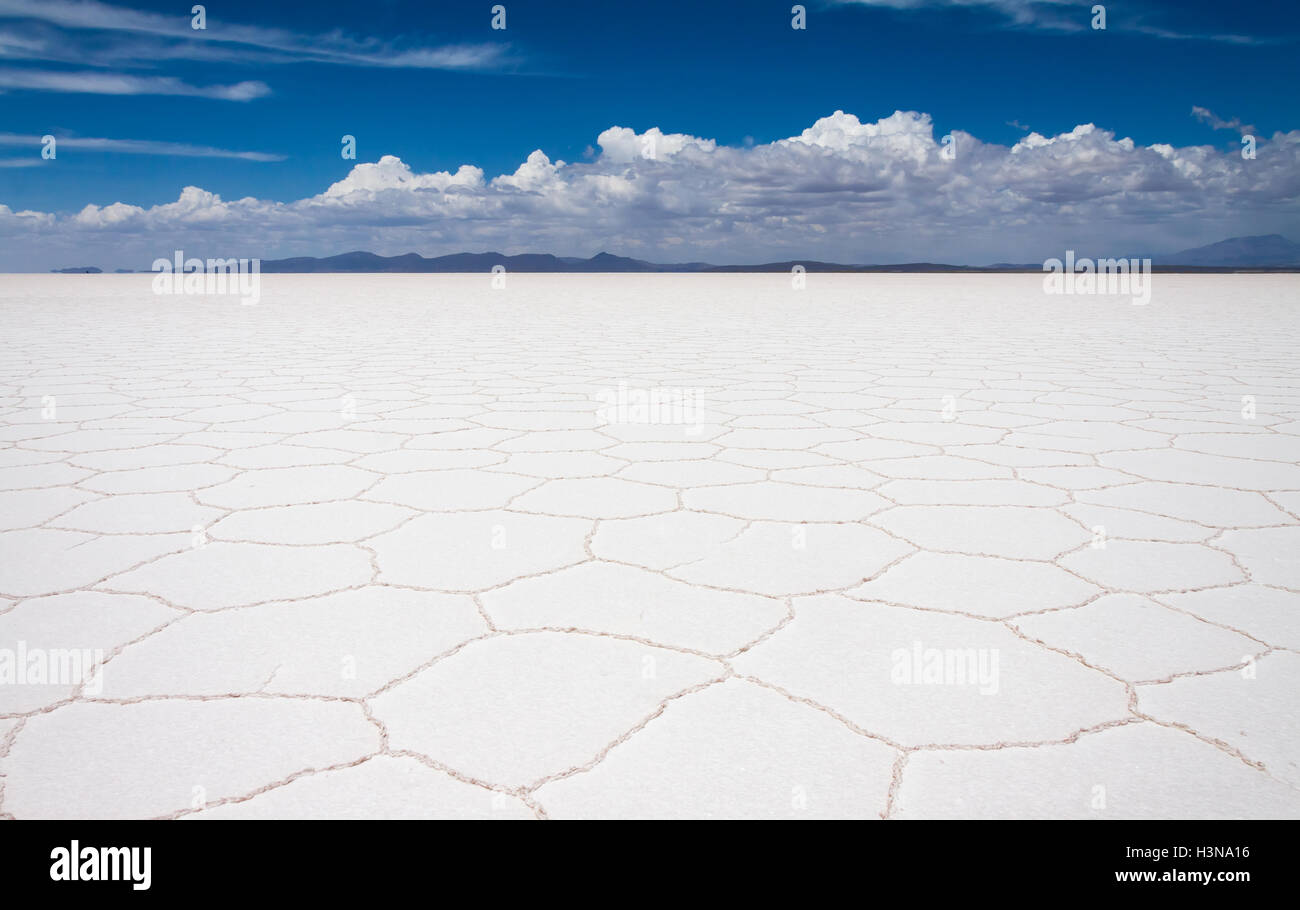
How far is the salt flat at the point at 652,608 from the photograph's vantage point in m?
0.92

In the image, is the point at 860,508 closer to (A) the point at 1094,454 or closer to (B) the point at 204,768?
(A) the point at 1094,454

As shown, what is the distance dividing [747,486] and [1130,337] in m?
4.94

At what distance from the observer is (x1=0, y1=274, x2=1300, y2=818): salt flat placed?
3.01ft

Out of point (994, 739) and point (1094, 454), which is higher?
point (1094, 454)

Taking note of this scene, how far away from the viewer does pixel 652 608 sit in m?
1.35

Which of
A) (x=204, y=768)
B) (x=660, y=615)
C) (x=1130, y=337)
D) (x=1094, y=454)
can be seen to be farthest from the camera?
(x=1130, y=337)

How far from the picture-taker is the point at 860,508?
73.8 inches
